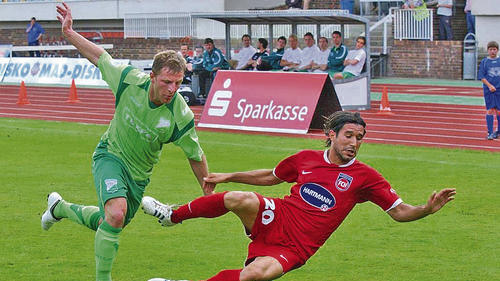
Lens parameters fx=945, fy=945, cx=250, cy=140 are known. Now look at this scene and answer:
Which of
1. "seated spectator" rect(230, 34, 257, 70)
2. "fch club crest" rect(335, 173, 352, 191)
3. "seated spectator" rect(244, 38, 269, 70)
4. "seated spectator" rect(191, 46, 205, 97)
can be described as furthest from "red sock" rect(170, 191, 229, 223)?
"seated spectator" rect(191, 46, 205, 97)

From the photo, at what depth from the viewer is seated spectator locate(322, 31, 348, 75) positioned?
23641 millimetres

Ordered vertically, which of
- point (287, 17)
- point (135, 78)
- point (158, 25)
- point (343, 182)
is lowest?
point (158, 25)

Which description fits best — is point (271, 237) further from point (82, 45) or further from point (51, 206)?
point (51, 206)

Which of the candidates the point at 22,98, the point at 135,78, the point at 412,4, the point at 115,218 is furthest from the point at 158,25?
the point at 115,218

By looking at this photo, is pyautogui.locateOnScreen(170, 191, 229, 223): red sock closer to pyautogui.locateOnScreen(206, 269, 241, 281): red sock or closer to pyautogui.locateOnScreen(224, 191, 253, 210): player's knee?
pyautogui.locateOnScreen(224, 191, 253, 210): player's knee

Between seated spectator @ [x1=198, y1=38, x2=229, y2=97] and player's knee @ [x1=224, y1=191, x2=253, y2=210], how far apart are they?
61.4ft

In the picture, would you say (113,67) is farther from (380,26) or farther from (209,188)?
(380,26)

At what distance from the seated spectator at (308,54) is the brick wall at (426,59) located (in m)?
8.47

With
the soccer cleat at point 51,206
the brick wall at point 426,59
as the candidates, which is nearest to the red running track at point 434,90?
the brick wall at point 426,59

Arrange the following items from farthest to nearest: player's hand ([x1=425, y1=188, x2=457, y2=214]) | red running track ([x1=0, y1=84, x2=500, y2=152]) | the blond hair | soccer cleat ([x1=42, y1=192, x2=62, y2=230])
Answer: red running track ([x1=0, y1=84, x2=500, y2=152]) → soccer cleat ([x1=42, y1=192, x2=62, y2=230]) → the blond hair → player's hand ([x1=425, y1=188, x2=457, y2=214])

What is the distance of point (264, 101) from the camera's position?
63.4 ft

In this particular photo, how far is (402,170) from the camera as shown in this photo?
46.9 ft

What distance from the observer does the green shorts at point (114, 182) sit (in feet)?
23.6

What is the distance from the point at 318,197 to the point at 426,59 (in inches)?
1038
